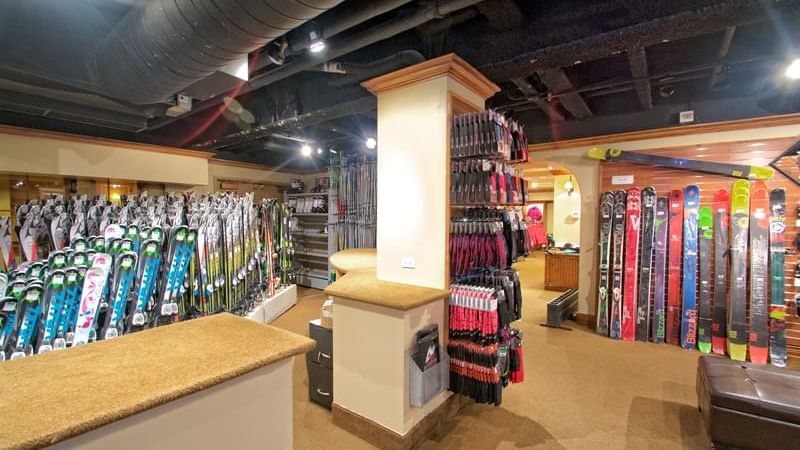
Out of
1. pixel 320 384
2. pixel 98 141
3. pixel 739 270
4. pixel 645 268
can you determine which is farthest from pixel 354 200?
pixel 739 270

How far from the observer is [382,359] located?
2.18 meters

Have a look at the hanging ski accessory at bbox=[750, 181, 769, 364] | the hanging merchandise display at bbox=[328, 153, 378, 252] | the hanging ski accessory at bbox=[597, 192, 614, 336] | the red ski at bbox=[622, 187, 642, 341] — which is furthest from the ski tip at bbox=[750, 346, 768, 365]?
the hanging merchandise display at bbox=[328, 153, 378, 252]

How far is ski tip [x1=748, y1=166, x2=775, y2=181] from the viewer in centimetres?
355

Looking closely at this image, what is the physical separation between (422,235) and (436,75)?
109 cm

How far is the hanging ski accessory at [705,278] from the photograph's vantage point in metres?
3.72

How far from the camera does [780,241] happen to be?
11.5ft

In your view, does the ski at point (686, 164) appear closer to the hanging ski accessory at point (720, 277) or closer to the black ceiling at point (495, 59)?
the hanging ski accessory at point (720, 277)

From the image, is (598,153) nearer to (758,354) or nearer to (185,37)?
(758,354)

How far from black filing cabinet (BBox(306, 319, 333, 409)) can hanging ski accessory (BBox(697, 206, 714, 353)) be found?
13.2 ft

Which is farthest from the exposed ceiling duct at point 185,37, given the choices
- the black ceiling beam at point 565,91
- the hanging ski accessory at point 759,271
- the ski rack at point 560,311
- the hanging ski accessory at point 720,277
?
the hanging ski accessory at point 759,271

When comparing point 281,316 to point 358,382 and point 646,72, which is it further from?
point 646,72

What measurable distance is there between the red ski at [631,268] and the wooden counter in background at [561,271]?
2.33 meters

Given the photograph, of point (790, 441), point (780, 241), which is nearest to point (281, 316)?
point (790, 441)

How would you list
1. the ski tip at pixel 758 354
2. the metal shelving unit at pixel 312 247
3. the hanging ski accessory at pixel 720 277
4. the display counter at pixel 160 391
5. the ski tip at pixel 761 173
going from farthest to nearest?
the metal shelving unit at pixel 312 247 < the hanging ski accessory at pixel 720 277 < the ski tip at pixel 761 173 < the ski tip at pixel 758 354 < the display counter at pixel 160 391
